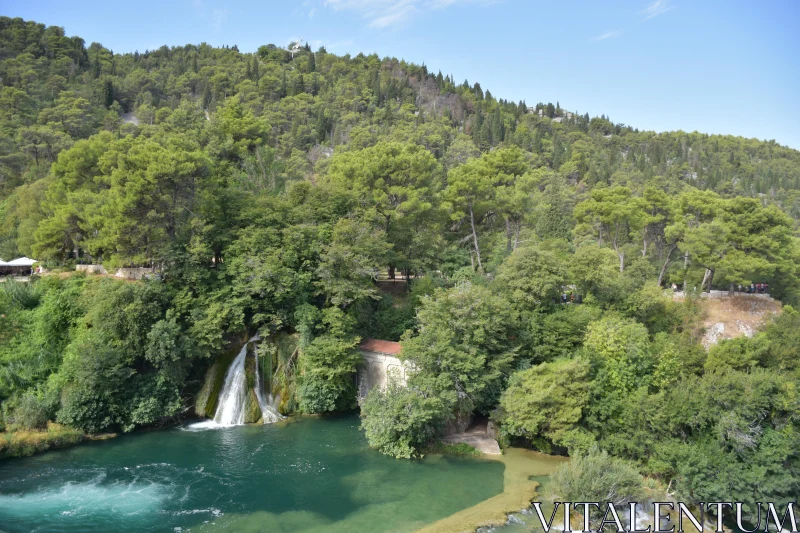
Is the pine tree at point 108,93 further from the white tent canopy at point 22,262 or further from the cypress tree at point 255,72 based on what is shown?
the white tent canopy at point 22,262

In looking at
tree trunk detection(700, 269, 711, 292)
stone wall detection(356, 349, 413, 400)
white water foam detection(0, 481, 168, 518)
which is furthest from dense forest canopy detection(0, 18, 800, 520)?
white water foam detection(0, 481, 168, 518)

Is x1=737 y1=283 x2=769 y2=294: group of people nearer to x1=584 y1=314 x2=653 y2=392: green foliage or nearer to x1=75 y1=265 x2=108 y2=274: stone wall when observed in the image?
x1=584 y1=314 x2=653 y2=392: green foliage

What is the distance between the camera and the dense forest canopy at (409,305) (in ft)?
69.3

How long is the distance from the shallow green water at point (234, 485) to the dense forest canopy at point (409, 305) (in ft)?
6.49

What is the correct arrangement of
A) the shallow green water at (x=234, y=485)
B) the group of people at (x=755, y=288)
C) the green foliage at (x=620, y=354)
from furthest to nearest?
the group of people at (x=755, y=288)
the green foliage at (x=620, y=354)
the shallow green water at (x=234, y=485)

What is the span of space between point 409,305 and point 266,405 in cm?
1022

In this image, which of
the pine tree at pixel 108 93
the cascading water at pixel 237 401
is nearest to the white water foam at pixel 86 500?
the cascading water at pixel 237 401

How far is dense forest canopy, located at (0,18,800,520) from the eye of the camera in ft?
69.3

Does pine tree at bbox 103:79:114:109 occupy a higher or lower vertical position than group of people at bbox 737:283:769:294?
higher

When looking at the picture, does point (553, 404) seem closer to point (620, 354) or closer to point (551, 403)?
point (551, 403)

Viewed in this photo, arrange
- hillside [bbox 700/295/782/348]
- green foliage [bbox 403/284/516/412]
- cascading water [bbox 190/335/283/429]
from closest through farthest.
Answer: green foliage [bbox 403/284/516/412], cascading water [bbox 190/335/283/429], hillside [bbox 700/295/782/348]

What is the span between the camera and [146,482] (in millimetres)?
19797

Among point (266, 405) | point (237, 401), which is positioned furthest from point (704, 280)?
point (237, 401)

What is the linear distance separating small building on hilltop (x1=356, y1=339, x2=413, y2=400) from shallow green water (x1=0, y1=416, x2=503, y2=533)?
359cm
